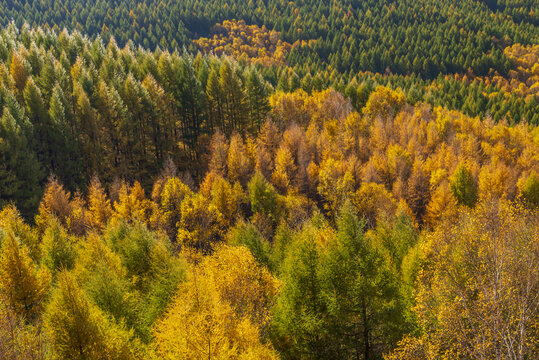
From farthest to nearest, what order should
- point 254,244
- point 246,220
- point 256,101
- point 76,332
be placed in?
point 256,101, point 246,220, point 254,244, point 76,332

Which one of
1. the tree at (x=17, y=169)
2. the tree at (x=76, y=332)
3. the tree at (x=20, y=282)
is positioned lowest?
the tree at (x=17, y=169)

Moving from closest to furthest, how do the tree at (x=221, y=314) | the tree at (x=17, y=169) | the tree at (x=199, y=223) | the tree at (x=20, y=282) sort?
1. the tree at (x=221, y=314)
2. the tree at (x=20, y=282)
3. the tree at (x=199, y=223)
4. the tree at (x=17, y=169)

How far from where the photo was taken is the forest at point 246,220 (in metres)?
22.2

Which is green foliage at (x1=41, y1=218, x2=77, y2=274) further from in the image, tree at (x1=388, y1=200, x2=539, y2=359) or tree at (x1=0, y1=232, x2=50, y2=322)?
tree at (x1=388, y1=200, x2=539, y2=359)

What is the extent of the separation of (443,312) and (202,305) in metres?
15.3

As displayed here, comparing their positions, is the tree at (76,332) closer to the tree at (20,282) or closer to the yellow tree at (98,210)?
the tree at (20,282)

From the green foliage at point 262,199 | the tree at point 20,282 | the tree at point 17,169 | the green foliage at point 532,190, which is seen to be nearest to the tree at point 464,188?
the green foliage at point 532,190

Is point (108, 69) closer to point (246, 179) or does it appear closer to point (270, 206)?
point (246, 179)

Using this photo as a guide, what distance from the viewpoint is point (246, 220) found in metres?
64.6

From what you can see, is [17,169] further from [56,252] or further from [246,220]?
[246,220]

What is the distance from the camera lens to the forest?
72.9 feet

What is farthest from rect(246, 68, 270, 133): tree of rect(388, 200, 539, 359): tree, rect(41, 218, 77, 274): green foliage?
rect(388, 200, 539, 359): tree

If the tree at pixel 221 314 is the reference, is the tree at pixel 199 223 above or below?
below

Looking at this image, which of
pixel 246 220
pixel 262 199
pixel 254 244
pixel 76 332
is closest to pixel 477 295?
pixel 254 244
